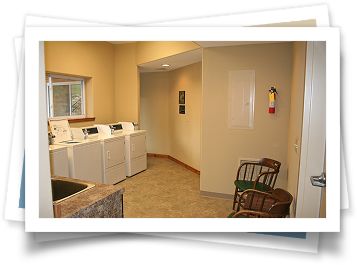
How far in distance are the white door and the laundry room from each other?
0.51 m

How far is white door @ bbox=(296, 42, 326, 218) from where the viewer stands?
1.43 metres

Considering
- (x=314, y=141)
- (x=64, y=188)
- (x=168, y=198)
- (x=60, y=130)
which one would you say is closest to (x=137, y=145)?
(x=60, y=130)

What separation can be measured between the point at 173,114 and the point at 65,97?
8.20 feet

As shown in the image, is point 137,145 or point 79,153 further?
point 137,145

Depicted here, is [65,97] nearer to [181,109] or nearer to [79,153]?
[79,153]

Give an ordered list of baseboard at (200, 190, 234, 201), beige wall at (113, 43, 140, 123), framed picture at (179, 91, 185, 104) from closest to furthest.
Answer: baseboard at (200, 190, 234, 201), beige wall at (113, 43, 140, 123), framed picture at (179, 91, 185, 104)

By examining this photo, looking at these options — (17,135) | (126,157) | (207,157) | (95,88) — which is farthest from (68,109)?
(17,135)

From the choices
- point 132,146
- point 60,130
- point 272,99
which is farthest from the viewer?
point 132,146

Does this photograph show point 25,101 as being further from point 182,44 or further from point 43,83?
point 182,44

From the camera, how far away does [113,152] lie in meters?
4.40

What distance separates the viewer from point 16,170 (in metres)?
1.05

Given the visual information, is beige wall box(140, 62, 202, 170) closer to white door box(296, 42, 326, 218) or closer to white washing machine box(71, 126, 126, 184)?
white washing machine box(71, 126, 126, 184)

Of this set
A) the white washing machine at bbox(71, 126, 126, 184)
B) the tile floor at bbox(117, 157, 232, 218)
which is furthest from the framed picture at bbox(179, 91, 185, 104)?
the white washing machine at bbox(71, 126, 126, 184)

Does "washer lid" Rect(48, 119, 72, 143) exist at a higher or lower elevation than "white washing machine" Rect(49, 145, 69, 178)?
higher
